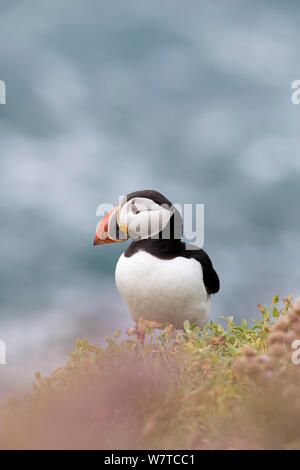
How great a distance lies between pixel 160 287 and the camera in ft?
12.0

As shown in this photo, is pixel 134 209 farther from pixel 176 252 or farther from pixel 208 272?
pixel 208 272

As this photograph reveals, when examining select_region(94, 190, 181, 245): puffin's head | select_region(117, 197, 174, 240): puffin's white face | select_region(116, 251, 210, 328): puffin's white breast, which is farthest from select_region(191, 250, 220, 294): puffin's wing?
select_region(117, 197, 174, 240): puffin's white face

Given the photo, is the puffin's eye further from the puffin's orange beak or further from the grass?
the grass

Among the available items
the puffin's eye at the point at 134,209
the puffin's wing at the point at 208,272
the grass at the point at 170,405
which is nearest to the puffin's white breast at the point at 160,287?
the puffin's wing at the point at 208,272

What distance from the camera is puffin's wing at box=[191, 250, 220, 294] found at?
399 centimetres

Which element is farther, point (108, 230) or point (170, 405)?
point (108, 230)

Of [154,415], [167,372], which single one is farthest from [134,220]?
[154,415]

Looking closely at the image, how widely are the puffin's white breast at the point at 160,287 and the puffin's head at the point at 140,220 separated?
174 mm

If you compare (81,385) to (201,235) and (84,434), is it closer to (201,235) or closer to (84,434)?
(84,434)

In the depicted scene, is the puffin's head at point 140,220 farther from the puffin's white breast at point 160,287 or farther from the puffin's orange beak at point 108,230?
the puffin's white breast at point 160,287

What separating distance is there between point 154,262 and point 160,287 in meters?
0.19

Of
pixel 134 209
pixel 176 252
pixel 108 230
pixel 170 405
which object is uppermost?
pixel 134 209

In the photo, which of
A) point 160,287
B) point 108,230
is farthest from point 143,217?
point 160,287

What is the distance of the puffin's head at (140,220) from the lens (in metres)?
3.75
